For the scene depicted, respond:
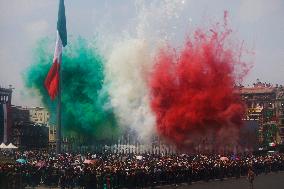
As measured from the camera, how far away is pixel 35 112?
15375 cm

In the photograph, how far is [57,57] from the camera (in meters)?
35.2

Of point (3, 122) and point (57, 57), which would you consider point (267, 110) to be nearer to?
point (3, 122)

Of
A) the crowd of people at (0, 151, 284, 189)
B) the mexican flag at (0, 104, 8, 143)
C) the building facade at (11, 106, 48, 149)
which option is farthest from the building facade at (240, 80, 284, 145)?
the crowd of people at (0, 151, 284, 189)

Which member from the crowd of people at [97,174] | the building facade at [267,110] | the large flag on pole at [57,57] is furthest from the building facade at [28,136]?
the crowd of people at [97,174]

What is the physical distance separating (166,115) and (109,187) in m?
27.3

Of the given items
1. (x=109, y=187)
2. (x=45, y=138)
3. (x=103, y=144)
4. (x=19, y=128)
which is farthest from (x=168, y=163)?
Result: (x=45, y=138)

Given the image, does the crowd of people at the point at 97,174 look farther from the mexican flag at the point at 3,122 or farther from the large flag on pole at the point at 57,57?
the mexican flag at the point at 3,122

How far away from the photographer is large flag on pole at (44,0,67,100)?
34.8 metres

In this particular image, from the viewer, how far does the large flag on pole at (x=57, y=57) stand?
34844 millimetres

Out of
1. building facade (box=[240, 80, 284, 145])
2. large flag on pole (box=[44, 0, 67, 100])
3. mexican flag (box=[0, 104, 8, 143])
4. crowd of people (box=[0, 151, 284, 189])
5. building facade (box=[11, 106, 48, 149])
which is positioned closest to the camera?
crowd of people (box=[0, 151, 284, 189])

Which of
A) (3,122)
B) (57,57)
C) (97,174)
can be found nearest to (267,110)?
(3,122)

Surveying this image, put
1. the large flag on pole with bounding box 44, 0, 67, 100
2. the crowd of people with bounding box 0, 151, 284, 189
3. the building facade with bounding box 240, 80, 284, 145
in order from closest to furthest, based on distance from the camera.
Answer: the crowd of people with bounding box 0, 151, 284, 189 < the large flag on pole with bounding box 44, 0, 67, 100 < the building facade with bounding box 240, 80, 284, 145

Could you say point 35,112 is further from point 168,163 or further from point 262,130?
point 168,163

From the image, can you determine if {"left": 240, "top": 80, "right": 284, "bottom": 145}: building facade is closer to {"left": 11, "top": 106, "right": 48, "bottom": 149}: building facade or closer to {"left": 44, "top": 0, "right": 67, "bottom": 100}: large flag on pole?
{"left": 11, "top": 106, "right": 48, "bottom": 149}: building facade
